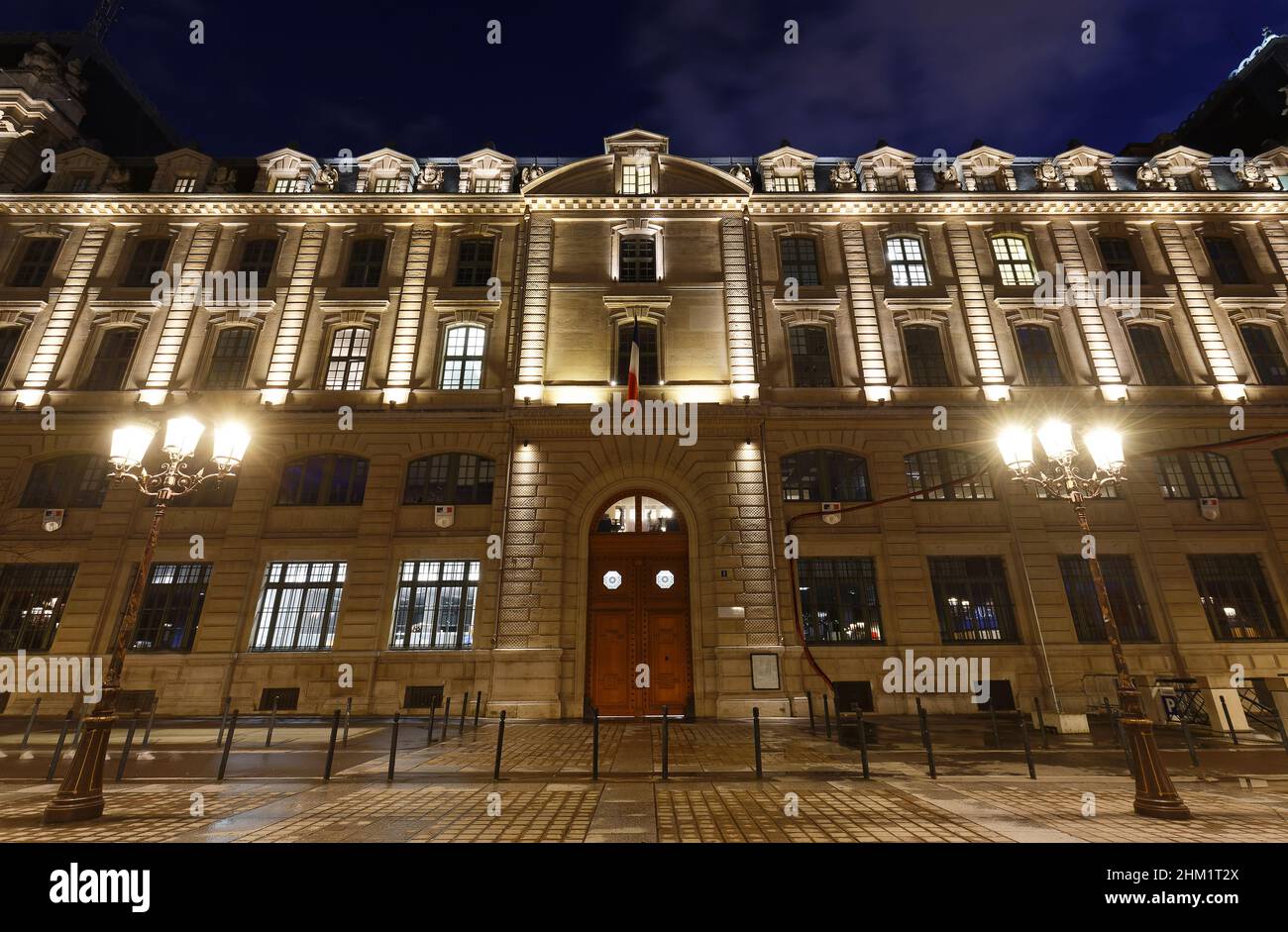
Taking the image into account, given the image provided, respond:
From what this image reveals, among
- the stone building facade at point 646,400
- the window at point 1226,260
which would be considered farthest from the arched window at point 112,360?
the window at point 1226,260

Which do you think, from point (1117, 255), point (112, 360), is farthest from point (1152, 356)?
point (112, 360)

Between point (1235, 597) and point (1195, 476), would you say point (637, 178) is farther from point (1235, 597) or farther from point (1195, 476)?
point (1235, 597)

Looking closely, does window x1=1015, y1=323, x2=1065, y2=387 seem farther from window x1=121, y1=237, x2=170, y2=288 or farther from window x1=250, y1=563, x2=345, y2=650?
window x1=121, y1=237, x2=170, y2=288

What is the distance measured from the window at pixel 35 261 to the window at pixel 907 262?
1399 inches

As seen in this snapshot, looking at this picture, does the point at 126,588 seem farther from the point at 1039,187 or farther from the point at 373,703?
the point at 1039,187

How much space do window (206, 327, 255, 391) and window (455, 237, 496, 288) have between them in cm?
865

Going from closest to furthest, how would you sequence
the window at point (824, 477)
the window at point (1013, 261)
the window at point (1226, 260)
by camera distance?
the window at point (824, 477)
the window at point (1013, 261)
the window at point (1226, 260)

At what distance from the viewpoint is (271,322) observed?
75.8 feet

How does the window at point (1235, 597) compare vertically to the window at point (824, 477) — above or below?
below

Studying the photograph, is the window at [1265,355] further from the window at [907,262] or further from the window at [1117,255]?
the window at [907,262]

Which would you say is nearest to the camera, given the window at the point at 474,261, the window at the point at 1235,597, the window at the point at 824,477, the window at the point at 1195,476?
the window at the point at 1235,597

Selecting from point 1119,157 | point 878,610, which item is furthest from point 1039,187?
point 878,610

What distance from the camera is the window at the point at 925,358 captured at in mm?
22562

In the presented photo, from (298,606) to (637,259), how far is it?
1818cm
